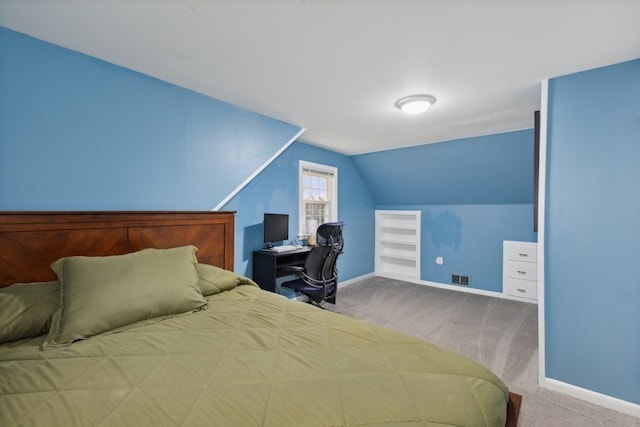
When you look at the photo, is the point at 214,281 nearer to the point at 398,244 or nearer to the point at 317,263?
the point at 317,263

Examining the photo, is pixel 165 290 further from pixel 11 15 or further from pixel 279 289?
pixel 279 289

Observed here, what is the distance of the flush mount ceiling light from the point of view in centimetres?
255

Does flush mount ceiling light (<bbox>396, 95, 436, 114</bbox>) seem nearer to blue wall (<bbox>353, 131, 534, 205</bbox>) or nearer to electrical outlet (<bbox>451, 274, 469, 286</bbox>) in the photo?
blue wall (<bbox>353, 131, 534, 205</bbox>)

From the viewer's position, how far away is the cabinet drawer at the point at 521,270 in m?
3.95

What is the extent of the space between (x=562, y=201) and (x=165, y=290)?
286 centimetres

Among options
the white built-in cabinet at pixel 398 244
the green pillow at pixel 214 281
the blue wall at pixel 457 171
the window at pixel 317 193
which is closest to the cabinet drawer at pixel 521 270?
the blue wall at pixel 457 171

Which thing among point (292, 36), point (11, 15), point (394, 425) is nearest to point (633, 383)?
point (394, 425)

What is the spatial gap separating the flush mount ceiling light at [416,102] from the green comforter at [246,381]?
208 cm

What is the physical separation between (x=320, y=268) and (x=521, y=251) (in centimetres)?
310

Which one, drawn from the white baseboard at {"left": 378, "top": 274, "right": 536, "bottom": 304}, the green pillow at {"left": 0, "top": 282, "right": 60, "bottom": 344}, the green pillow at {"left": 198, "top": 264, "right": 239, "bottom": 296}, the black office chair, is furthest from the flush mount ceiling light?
the white baseboard at {"left": 378, "top": 274, "right": 536, "bottom": 304}

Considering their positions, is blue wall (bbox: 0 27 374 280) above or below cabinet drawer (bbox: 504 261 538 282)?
above

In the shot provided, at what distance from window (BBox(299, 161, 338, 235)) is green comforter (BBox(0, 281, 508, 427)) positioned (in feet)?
9.19

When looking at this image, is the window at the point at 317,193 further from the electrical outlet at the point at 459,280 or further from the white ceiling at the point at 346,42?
the electrical outlet at the point at 459,280

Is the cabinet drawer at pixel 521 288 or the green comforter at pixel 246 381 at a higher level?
the green comforter at pixel 246 381
